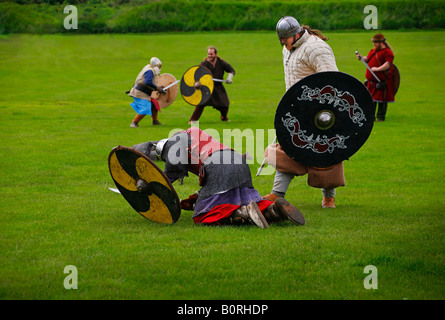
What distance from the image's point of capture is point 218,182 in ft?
19.4

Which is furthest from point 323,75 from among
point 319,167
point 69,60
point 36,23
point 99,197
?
point 36,23

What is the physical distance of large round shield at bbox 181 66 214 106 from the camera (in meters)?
14.9

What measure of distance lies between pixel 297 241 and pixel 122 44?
36.9m

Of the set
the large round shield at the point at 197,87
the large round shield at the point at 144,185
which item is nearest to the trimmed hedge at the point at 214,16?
the large round shield at the point at 197,87

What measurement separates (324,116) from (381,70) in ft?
32.0

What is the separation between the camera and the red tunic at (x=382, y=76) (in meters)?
15.2

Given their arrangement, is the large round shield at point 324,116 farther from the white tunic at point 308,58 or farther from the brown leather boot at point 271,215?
the brown leather boot at point 271,215

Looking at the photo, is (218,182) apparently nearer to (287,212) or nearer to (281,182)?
(287,212)

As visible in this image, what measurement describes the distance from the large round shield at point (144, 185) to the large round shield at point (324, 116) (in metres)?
1.24

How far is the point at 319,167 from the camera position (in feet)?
20.7

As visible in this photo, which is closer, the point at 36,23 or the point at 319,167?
the point at 319,167

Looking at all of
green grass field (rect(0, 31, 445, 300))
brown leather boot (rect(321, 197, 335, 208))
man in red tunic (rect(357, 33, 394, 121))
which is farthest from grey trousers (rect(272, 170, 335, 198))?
man in red tunic (rect(357, 33, 394, 121))

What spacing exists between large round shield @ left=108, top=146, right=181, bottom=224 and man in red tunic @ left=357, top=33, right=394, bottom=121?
10.5 m

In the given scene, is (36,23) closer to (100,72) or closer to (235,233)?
(100,72)
